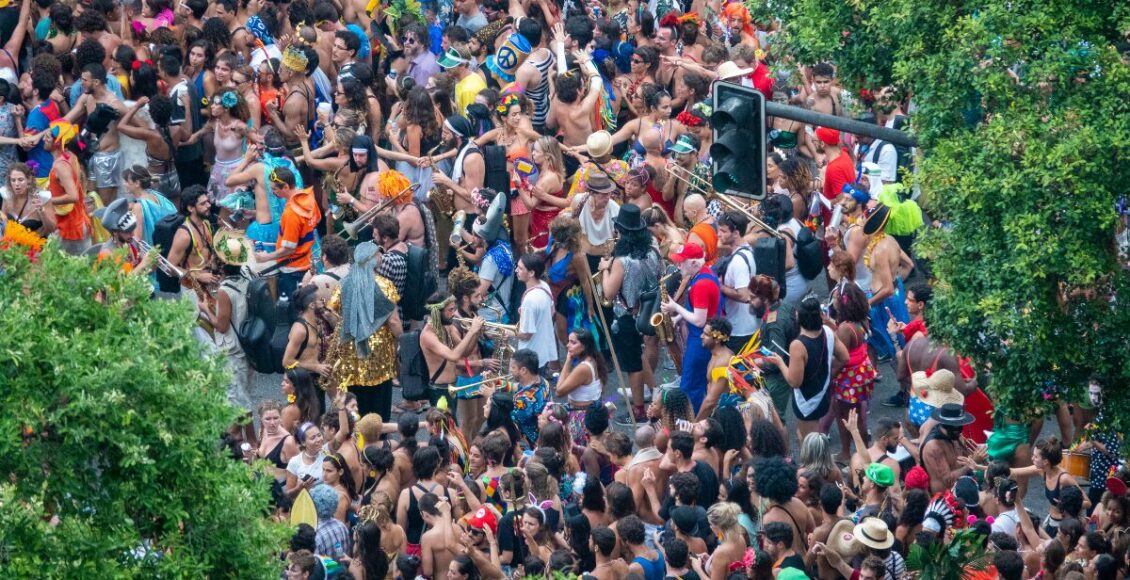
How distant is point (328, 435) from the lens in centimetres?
1248

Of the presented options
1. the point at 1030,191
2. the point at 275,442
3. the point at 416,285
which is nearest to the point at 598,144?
the point at 416,285

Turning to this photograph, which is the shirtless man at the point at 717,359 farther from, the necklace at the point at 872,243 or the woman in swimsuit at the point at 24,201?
the woman in swimsuit at the point at 24,201

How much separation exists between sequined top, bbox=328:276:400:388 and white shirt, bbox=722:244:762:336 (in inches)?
99.7

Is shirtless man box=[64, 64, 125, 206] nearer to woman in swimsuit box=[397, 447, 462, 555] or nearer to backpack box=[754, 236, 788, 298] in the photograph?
backpack box=[754, 236, 788, 298]

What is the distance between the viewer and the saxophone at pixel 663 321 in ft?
46.6

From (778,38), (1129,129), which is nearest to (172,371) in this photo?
(1129,129)

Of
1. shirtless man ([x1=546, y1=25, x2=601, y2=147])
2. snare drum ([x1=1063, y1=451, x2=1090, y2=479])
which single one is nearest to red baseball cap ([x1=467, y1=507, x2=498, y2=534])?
snare drum ([x1=1063, y1=451, x2=1090, y2=479])

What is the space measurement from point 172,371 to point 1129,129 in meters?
5.17

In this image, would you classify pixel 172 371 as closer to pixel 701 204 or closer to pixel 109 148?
pixel 701 204

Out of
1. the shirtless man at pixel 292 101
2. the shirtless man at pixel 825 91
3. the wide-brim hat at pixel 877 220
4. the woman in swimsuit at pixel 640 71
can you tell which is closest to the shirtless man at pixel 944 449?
the wide-brim hat at pixel 877 220

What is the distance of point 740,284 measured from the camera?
14.2 m

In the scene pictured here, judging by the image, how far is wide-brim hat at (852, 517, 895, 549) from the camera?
1098 centimetres

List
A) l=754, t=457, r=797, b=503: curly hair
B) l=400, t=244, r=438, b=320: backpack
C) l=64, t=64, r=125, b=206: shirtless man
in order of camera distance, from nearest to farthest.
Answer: l=754, t=457, r=797, b=503: curly hair < l=400, t=244, r=438, b=320: backpack < l=64, t=64, r=125, b=206: shirtless man

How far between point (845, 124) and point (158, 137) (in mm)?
8180
